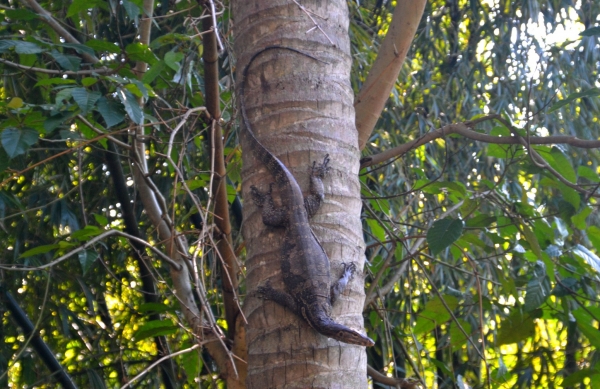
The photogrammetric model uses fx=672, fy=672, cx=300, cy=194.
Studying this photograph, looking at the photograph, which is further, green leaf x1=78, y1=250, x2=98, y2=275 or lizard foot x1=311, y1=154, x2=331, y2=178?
green leaf x1=78, y1=250, x2=98, y2=275

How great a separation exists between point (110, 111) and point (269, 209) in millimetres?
705

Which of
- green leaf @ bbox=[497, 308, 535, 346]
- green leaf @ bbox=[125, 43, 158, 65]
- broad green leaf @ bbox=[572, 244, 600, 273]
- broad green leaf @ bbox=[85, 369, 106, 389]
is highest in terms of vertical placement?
green leaf @ bbox=[125, 43, 158, 65]

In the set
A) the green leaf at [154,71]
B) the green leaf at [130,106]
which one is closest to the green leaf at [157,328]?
the green leaf at [130,106]

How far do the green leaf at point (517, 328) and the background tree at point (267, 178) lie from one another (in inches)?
0.5

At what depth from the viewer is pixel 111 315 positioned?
4.93 meters

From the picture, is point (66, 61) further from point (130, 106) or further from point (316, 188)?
point (316, 188)

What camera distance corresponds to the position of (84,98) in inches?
85.5

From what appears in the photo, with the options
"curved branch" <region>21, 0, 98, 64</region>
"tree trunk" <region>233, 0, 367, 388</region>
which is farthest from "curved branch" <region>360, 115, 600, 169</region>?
"curved branch" <region>21, 0, 98, 64</region>

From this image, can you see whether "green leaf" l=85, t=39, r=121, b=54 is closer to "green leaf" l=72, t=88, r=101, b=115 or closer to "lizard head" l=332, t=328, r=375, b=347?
"green leaf" l=72, t=88, r=101, b=115

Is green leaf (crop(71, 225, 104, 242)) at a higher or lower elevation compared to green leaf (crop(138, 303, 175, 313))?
higher

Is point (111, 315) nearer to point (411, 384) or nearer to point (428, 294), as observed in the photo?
point (428, 294)

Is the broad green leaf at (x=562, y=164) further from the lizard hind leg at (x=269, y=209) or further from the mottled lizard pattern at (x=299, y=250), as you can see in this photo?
the lizard hind leg at (x=269, y=209)

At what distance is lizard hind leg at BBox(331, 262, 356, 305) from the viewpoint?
68.0 inches

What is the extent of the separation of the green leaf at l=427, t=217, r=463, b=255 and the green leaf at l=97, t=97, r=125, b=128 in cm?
115
